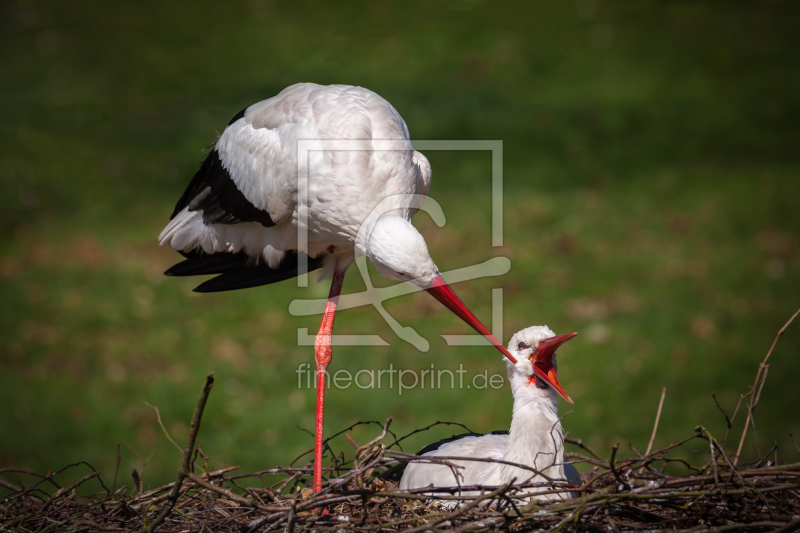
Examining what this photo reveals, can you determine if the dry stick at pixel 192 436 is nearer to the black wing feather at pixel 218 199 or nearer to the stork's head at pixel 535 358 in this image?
the stork's head at pixel 535 358

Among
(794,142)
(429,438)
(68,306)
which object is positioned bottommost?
(429,438)

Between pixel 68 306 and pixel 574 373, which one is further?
pixel 68 306

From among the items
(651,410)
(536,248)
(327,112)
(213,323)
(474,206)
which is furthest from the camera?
(474,206)

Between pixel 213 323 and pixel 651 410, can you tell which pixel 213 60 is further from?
pixel 651 410

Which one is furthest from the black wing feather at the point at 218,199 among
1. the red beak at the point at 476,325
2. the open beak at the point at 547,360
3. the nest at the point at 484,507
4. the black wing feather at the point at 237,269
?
the open beak at the point at 547,360

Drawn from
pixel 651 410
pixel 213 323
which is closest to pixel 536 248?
pixel 651 410

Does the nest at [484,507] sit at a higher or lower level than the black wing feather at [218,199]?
lower

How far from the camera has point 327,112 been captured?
336cm

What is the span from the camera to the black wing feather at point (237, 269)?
3869 millimetres

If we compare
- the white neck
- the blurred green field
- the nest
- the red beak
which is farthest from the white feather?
the blurred green field

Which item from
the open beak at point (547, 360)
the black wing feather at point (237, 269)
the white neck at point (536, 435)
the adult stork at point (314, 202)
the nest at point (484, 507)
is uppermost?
the adult stork at point (314, 202)

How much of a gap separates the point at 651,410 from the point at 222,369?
12.2 ft

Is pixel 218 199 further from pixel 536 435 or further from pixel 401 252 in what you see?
pixel 536 435

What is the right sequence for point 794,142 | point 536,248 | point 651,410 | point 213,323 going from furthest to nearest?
1. point 794,142
2. point 536,248
3. point 213,323
4. point 651,410
